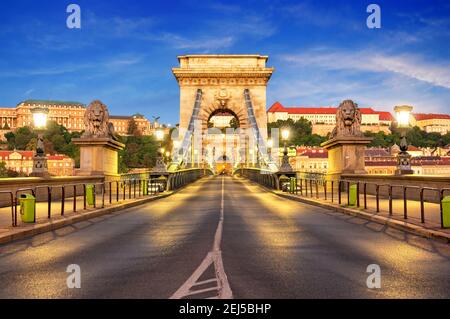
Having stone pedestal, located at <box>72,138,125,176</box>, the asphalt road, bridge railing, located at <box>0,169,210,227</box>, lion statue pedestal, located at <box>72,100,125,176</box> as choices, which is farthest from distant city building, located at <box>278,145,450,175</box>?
the asphalt road

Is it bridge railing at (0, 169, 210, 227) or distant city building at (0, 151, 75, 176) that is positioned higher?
distant city building at (0, 151, 75, 176)

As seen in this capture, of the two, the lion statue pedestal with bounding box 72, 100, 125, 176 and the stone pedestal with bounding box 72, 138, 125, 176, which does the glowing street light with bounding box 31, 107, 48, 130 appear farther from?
the stone pedestal with bounding box 72, 138, 125, 176

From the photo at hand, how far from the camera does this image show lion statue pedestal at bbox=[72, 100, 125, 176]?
84.1 ft

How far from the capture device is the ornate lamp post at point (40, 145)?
19.7 metres

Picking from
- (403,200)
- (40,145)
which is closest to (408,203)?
(403,200)

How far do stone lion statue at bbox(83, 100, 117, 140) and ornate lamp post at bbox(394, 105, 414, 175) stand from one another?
48.2 ft

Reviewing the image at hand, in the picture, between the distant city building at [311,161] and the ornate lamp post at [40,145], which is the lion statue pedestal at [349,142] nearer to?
the ornate lamp post at [40,145]

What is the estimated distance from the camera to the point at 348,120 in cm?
2548

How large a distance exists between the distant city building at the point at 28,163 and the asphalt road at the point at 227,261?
15955 centimetres

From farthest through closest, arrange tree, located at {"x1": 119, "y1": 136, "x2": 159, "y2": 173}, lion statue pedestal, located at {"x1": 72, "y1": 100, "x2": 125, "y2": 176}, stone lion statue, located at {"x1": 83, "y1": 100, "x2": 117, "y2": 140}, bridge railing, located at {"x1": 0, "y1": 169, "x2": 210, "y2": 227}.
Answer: tree, located at {"x1": 119, "y1": 136, "x2": 159, "y2": 173}
stone lion statue, located at {"x1": 83, "y1": 100, "x2": 117, "y2": 140}
lion statue pedestal, located at {"x1": 72, "y1": 100, "x2": 125, "y2": 176}
bridge railing, located at {"x1": 0, "y1": 169, "x2": 210, "y2": 227}

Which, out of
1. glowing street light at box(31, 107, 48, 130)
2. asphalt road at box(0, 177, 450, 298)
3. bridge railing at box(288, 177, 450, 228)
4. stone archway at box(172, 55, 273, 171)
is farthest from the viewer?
stone archway at box(172, 55, 273, 171)

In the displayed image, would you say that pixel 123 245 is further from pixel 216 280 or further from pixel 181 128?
pixel 181 128

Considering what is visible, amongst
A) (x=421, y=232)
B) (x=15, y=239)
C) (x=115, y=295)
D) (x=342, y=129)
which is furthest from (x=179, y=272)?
(x=342, y=129)
